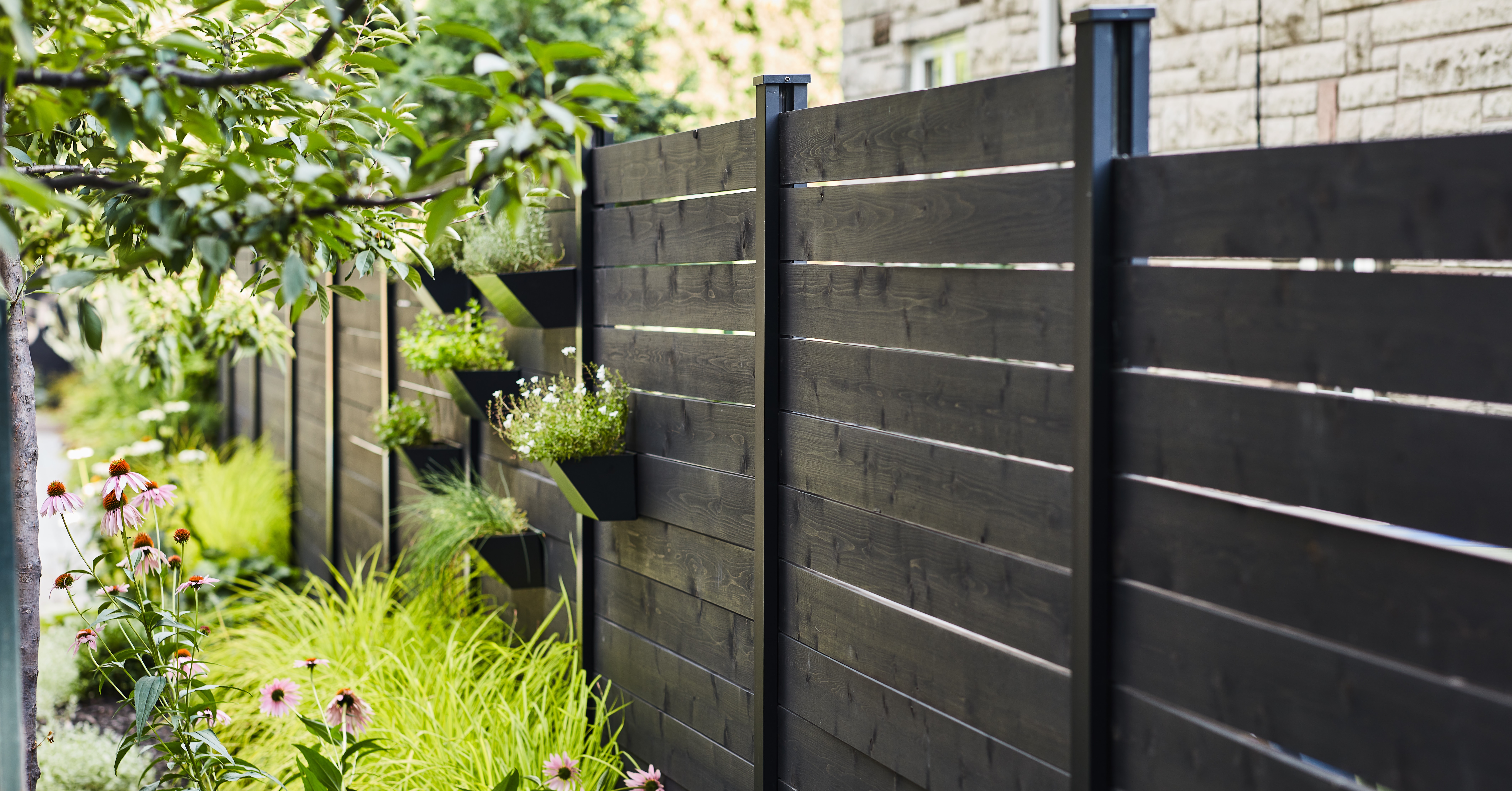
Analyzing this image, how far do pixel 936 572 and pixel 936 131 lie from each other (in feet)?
2.62

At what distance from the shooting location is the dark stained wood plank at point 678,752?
8.45ft

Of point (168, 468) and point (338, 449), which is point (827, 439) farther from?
point (168, 468)

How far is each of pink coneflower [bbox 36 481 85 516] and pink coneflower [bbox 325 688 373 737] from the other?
749 millimetres

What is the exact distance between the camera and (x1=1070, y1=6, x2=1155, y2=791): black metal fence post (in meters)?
1.52

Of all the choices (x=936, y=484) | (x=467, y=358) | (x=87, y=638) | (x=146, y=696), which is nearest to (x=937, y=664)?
(x=936, y=484)

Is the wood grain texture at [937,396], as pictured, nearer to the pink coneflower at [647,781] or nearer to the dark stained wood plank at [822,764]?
the dark stained wood plank at [822,764]

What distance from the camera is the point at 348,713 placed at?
257 cm

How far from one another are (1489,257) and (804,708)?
1596 mm

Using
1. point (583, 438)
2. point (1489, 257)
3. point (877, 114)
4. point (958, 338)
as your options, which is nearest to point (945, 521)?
point (958, 338)

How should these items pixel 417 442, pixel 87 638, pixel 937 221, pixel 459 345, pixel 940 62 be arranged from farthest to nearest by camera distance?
pixel 940 62 → pixel 417 442 → pixel 459 345 → pixel 87 638 → pixel 937 221

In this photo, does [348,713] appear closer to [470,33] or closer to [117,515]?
[117,515]

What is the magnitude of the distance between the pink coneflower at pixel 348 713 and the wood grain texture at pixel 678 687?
0.73 meters

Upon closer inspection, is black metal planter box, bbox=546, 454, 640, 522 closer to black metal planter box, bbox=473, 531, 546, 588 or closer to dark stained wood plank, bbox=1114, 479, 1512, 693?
black metal planter box, bbox=473, 531, 546, 588

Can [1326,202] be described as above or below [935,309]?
above
